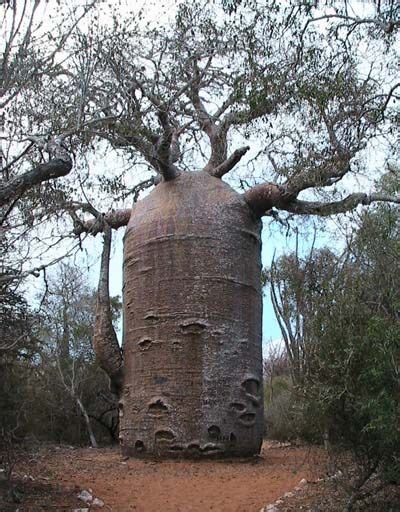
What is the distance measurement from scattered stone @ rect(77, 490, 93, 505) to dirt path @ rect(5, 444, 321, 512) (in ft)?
0.20

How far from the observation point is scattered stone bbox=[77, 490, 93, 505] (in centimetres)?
519

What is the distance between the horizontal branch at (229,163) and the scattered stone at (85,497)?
4608 millimetres

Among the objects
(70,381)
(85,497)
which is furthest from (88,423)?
(85,497)

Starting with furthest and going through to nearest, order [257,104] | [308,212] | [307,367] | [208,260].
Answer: [308,212]
[208,260]
[257,104]
[307,367]

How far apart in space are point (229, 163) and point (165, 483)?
4101mm

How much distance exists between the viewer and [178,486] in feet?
19.9

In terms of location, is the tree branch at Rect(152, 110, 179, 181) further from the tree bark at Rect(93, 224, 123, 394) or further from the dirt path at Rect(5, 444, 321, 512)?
the dirt path at Rect(5, 444, 321, 512)

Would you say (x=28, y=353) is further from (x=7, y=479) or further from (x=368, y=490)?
(x=368, y=490)

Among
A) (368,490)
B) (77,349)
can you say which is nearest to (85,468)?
(368,490)

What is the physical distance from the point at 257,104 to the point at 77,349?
11.1 meters

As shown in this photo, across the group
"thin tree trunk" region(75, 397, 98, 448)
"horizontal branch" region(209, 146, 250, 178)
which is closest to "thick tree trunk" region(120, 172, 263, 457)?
"horizontal branch" region(209, 146, 250, 178)

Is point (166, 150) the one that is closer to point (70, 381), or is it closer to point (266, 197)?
point (266, 197)

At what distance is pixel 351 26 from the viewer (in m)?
5.64

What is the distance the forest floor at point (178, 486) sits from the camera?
503 centimetres
